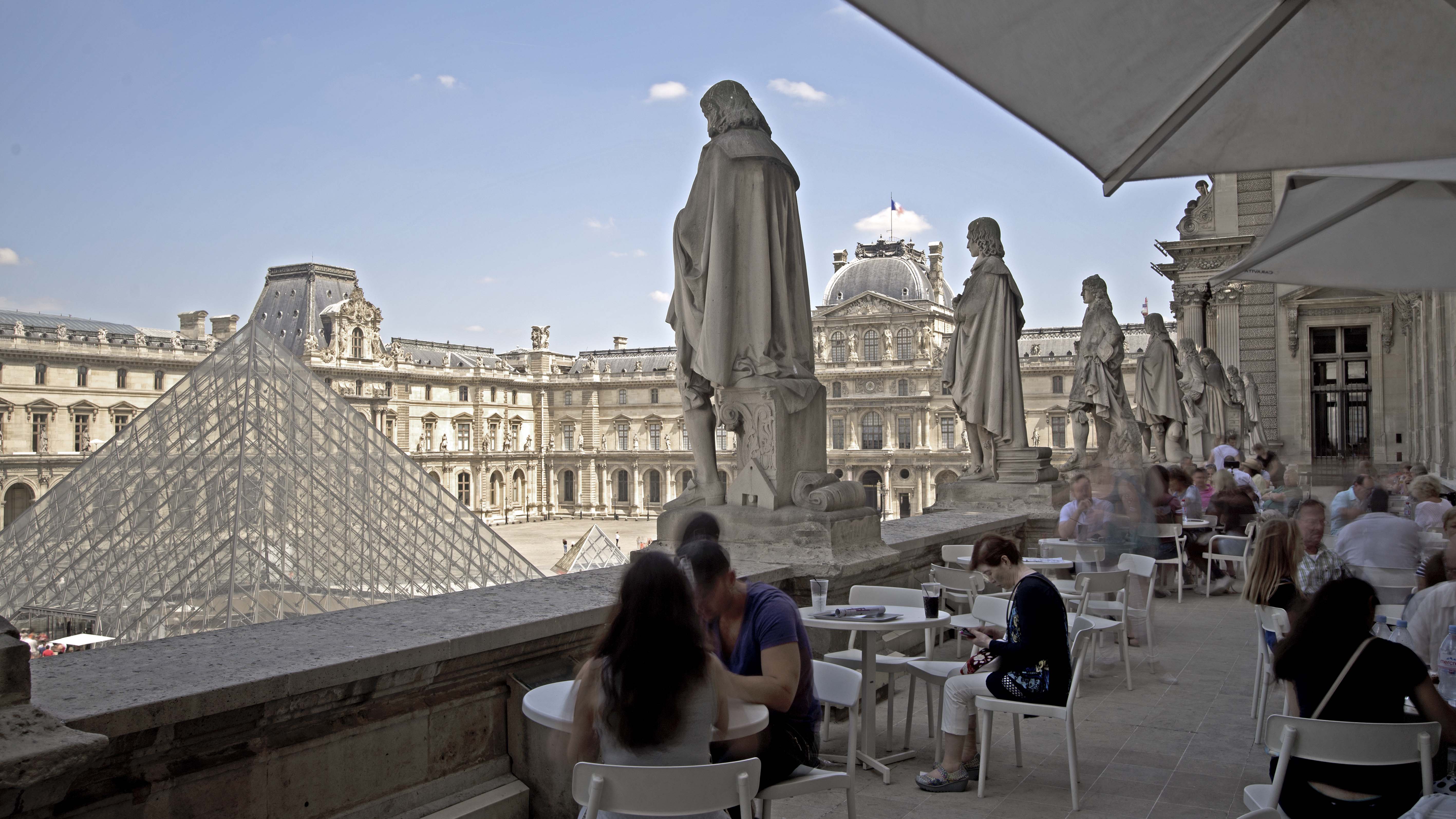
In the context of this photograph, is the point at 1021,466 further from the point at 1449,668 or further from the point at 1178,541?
the point at 1449,668

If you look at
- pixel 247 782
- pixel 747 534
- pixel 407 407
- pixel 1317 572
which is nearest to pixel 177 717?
pixel 247 782

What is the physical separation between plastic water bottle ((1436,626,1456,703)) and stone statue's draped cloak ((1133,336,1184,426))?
29.6 feet

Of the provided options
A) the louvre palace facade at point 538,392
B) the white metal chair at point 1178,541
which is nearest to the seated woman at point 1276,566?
the white metal chair at point 1178,541

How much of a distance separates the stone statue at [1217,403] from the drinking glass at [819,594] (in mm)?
12409

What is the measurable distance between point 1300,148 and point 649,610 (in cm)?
212

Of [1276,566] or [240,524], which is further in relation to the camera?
[240,524]

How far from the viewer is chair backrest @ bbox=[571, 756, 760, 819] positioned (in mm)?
1993

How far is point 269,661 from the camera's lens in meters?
2.39

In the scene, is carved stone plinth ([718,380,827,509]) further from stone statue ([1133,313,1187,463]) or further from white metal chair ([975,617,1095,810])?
stone statue ([1133,313,1187,463])

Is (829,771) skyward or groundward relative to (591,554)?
skyward

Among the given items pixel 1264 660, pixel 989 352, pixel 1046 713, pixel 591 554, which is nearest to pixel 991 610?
pixel 1046 713

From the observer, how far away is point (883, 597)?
412 centimetres

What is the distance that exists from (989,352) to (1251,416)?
523 inches

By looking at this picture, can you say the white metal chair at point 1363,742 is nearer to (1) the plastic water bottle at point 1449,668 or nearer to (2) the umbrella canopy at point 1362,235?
(1) the plastic water bottle at point 1449,668
